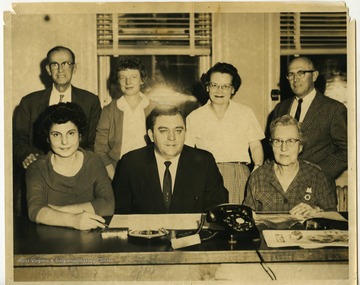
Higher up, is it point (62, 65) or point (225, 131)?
point (62, 65)

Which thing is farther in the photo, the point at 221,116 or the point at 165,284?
the point at 221,116

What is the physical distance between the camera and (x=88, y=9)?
213 cm

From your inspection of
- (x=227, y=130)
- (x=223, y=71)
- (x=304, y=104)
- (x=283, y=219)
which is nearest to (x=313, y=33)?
(x=304, y=104)

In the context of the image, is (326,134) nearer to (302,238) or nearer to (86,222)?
(302,238)

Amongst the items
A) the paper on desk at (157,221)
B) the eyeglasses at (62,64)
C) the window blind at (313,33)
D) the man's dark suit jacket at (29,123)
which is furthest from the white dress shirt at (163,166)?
A: the window blind at (313,33)

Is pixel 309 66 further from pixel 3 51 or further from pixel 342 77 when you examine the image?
pixel 3 51

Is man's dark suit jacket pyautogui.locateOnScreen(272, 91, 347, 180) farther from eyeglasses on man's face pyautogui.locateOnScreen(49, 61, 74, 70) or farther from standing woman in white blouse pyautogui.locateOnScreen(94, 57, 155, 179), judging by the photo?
eyeglasses on man's face pyautogui.locateOnScreen(49, 61, 74, 70)

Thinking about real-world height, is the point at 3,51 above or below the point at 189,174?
above

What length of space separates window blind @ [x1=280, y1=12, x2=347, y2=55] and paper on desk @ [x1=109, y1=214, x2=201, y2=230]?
0.78 metres

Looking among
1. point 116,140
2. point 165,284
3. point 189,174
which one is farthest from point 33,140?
point 165,284

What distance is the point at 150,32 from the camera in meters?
2.14

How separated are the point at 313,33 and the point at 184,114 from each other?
0.63 metres

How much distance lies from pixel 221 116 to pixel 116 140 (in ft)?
1.45

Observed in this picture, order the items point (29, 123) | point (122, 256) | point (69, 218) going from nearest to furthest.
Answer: point (122, 256) < point (69, 218) < point (29, 123)
